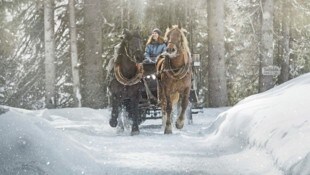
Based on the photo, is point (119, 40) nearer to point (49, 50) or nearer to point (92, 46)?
point (92, 46)

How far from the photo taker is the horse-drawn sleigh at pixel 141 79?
11945 millimetres

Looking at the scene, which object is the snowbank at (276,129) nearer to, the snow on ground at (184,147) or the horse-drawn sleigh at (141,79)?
the snow on ground at (184,147)

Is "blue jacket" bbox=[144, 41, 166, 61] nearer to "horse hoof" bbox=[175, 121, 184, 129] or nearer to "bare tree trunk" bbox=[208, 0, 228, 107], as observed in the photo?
"horse hoof" bbox=[175, 121, 184, 129]

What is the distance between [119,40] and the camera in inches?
848

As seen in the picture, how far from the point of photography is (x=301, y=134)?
6.60 meters

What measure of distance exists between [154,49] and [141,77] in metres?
2.36

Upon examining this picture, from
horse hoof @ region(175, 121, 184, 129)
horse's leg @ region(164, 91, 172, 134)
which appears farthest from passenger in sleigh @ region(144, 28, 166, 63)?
horse hoof @ region(175, 121, 184, 129)

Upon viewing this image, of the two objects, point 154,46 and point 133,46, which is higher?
point 133,46

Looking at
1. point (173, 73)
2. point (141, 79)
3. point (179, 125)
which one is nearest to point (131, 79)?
point (141, 79)

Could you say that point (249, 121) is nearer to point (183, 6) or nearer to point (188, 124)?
point (188, 124)

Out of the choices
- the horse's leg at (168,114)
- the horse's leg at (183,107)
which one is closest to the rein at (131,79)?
the horse's leg at (168,114)

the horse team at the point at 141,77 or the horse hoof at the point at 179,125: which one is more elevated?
the horse team at the point at 141,77

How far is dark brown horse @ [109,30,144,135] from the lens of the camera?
11.8m

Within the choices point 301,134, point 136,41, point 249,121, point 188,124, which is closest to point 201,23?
point 188,124
